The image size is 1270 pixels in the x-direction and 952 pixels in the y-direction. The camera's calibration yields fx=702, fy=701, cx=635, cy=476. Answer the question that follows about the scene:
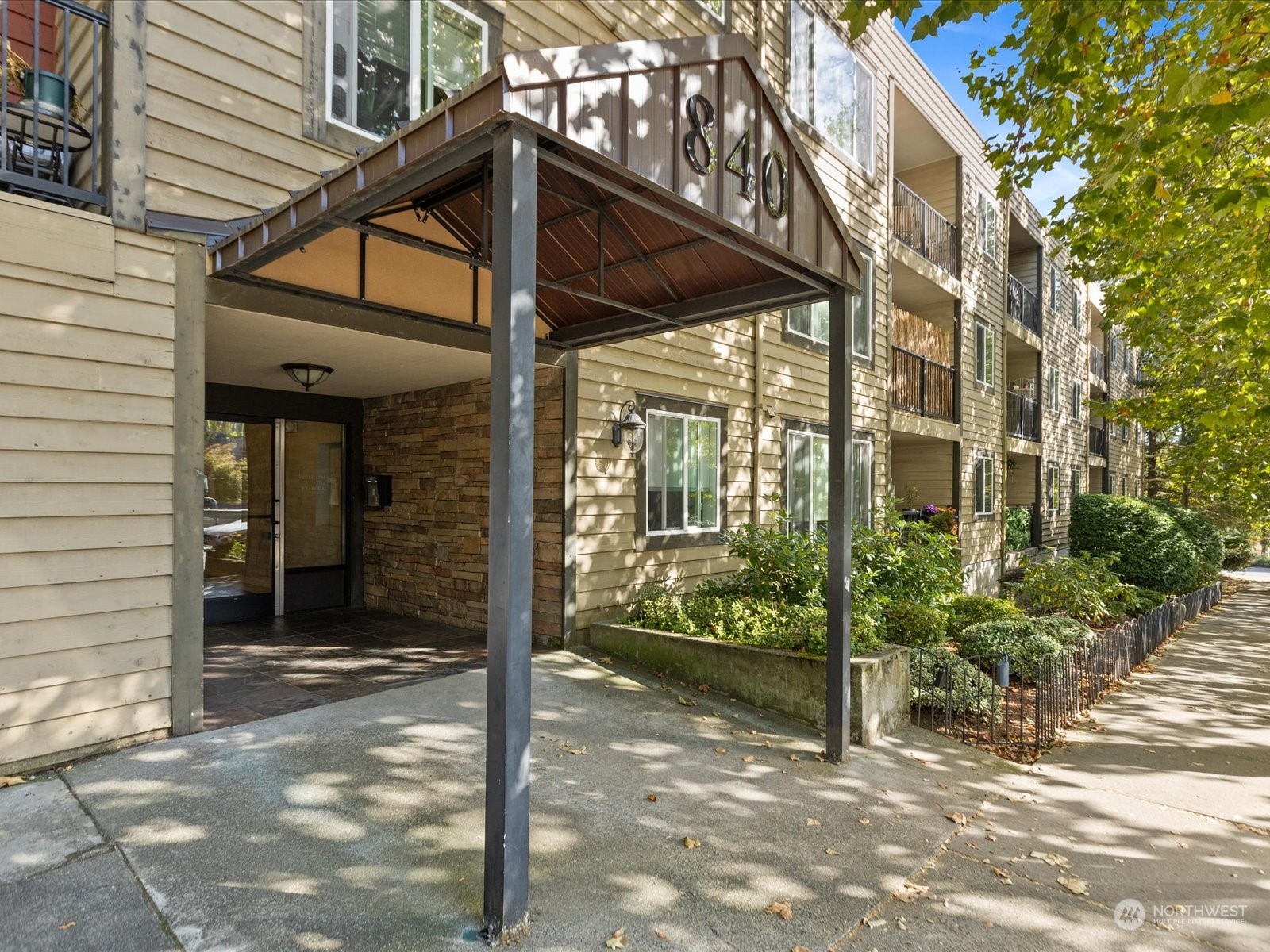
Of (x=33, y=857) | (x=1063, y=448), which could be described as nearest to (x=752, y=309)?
(x=33, y=857)

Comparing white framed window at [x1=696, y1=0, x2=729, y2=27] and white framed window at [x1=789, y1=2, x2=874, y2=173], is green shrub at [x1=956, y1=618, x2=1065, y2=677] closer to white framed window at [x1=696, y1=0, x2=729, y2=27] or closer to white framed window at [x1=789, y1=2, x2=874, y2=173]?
white framed window at [x1=789, y1=2, x2=874, y2=173]

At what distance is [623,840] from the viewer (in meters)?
3.36

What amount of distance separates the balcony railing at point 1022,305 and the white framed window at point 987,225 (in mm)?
1149

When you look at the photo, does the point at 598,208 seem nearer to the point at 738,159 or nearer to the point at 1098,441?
the point at 738,159

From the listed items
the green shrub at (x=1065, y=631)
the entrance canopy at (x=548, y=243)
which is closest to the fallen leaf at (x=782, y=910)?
the entrance canopy at (x=548, y=243)

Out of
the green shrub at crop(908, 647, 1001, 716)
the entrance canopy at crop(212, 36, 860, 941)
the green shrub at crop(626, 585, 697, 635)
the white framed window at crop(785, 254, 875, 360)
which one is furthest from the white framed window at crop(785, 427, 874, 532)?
the entrance canopy at crop(212, 36, 860, 941)

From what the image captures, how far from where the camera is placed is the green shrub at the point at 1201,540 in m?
14.9

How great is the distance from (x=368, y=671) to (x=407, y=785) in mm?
2286

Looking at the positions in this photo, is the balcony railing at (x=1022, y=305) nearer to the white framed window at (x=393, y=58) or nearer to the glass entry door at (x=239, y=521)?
the white framed window at (x=393, y=58)

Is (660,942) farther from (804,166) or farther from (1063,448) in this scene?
(1063,448)

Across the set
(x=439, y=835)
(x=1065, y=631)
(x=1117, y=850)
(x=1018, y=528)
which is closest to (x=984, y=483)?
(x=1018, y=528)

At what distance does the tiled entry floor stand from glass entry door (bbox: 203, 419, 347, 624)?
303 mm

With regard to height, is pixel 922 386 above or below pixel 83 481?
above
